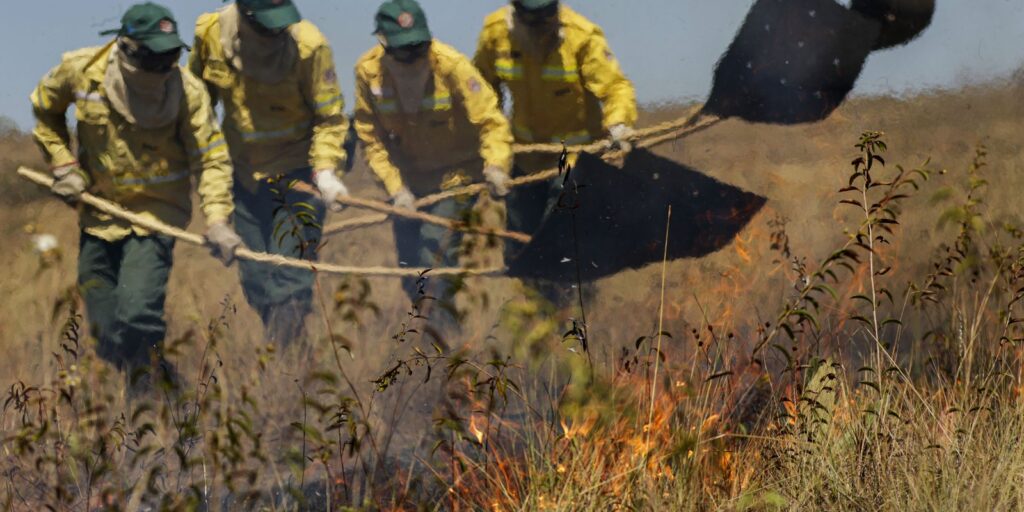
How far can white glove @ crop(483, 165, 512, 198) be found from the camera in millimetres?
7637

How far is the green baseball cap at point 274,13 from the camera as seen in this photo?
7367mm

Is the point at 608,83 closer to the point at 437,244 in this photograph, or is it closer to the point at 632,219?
the point at 632,219

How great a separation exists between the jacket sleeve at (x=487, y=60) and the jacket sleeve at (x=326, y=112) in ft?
2.40

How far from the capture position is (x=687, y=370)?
602 cm

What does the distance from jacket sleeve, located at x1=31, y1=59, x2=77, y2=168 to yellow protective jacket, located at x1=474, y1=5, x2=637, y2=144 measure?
204cm

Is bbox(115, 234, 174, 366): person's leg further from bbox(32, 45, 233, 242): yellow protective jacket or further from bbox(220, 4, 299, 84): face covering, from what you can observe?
bbox(220, 4, 299, 84): face covering

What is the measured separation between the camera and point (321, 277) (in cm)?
888

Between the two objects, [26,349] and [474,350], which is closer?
[474,350]

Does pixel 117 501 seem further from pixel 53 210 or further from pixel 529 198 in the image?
pixel 53 210

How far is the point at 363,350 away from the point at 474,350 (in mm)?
671

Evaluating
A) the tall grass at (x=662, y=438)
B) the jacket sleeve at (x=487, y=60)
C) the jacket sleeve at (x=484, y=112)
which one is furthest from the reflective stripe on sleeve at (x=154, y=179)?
the tall grass at (x=662, y=438)

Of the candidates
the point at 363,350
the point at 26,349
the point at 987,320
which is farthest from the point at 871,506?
the point at 26,349

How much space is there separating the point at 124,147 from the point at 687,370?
300cm

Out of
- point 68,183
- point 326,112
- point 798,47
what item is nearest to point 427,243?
point 326,112
